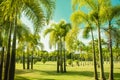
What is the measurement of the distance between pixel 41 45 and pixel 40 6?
37619mm

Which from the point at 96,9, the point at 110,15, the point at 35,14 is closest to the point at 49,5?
the point at 35,14

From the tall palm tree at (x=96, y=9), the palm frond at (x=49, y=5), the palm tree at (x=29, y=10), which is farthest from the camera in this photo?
the tall palm tree at (x=96, y=9)

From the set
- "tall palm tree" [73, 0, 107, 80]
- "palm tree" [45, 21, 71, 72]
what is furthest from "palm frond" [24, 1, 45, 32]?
"palm tree" [45, 21, 71, 72]

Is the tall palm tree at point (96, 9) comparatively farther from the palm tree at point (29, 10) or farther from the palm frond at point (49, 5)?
the palm tree at point (29, 10)

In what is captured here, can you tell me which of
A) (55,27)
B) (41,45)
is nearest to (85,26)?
(55,27)

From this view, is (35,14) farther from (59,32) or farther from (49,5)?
(59,32)

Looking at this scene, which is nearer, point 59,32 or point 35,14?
point 35,14

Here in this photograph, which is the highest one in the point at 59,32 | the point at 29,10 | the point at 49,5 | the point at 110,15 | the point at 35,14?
the point at 59,32

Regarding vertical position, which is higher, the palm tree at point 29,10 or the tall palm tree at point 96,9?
the tall palm tree at point 96,9

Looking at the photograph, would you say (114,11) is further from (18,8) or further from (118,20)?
(18,8)

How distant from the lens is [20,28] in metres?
21.8

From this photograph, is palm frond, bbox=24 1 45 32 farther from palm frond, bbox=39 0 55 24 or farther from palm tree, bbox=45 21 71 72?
palm tree, bbox=45 21 71 72

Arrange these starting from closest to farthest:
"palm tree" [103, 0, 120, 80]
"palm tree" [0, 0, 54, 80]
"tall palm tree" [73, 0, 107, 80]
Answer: "palm tree" [0, 0, 54, 80]
"palm tree" [103, 0, 120, 80]
"tall palm tree" [73, 0, 107, 80]

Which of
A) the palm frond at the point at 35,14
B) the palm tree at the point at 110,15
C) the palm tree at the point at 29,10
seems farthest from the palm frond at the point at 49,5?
the palm tree at the point at 110,15
